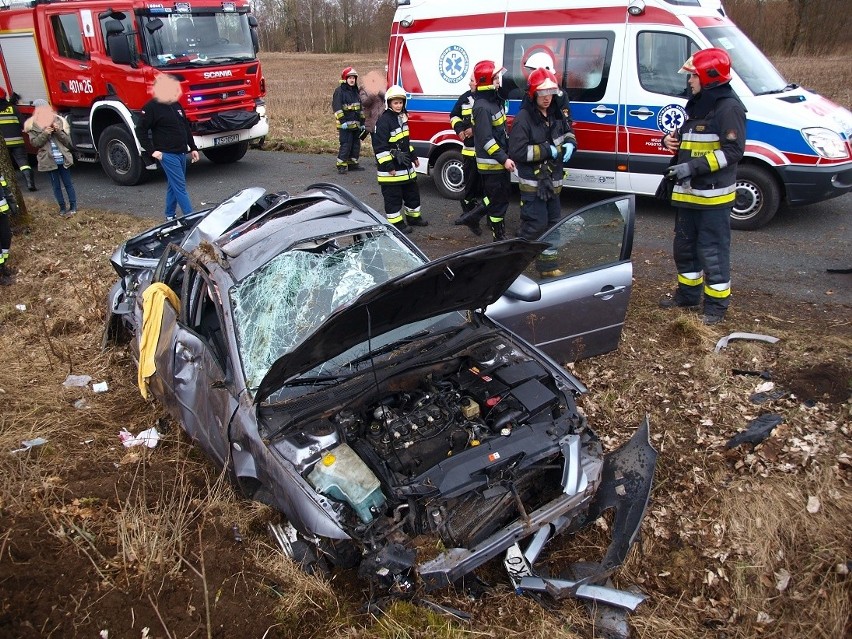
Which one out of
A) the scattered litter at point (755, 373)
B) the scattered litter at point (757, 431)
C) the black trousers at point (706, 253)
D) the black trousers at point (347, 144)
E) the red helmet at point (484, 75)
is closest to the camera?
the scattered litter at point (757, 431)

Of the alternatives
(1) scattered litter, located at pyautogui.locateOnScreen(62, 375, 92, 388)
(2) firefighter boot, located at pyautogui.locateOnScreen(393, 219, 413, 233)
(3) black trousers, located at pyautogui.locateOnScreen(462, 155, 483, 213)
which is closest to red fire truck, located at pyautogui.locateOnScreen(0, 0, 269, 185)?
(2) firefighter boot, located at pyautogui.locateOnScreen(393, 219, 413, 233)

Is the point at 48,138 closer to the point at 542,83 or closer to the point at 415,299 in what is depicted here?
the point at 542,83

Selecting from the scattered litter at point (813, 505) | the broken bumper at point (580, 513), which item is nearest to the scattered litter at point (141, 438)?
the broken bumper at point (580, 513)

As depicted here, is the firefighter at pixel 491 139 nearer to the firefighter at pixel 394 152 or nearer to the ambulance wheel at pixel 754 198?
the firefighter at pixel 394 152

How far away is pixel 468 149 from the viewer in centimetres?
739

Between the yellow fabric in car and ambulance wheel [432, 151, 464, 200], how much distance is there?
5.22 m

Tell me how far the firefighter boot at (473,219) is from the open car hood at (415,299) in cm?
381

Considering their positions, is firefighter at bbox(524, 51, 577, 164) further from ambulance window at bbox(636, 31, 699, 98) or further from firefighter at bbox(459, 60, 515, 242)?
ambulance window at bbox(636, 31, 699, 98)

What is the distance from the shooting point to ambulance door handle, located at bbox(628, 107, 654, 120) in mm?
6977

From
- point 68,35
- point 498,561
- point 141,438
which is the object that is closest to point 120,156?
point 68,35

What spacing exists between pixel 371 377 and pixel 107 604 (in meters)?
1.57

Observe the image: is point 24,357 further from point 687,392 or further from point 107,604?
point 687,392

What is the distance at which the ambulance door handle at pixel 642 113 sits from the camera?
22.9 feet

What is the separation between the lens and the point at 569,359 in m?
4.46
